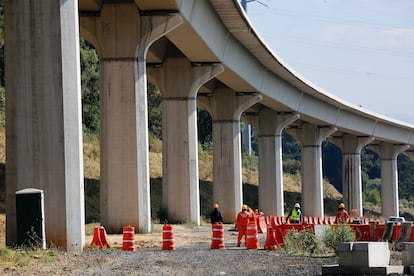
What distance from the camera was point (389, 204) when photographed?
102 m

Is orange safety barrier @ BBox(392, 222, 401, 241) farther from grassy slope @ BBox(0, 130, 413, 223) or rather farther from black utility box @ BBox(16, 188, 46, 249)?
grassy slope @ BBox(0, 130, 413, 223)

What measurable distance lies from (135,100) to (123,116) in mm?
702

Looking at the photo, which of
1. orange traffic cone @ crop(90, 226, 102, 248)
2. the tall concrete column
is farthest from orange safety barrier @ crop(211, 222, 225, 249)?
the tall concrete column

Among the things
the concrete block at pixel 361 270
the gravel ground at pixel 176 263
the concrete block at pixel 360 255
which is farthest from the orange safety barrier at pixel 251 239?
the concrete block at pixel 361 270

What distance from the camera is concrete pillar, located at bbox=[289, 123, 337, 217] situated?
273 ft

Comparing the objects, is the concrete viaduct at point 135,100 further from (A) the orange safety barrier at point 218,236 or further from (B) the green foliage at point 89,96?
(B) the green foliage at point 89,96

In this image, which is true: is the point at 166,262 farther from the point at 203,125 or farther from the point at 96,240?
the point at 203,125

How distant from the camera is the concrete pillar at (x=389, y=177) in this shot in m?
102

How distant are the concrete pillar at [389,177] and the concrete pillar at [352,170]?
669 centimetres

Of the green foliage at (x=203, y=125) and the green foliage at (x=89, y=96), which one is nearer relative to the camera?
the green foliage at (x=89, y=96)

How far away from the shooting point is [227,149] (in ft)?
206

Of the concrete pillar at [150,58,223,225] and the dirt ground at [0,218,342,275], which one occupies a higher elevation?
the concrete pillar at [150,58,223,225]

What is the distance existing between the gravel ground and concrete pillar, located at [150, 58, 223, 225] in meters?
17.2

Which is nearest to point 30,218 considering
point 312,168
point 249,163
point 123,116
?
point 123,116
